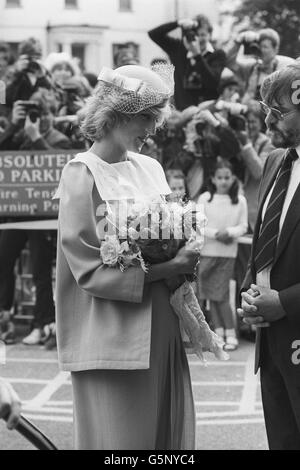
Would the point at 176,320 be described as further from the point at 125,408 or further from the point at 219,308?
the point at 219,308

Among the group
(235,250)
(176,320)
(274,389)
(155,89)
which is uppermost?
(155,89)

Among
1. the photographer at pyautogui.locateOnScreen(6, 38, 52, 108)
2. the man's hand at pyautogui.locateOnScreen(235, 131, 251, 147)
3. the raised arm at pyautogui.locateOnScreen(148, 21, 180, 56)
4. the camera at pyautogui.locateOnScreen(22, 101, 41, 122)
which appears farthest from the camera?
the raised arm at pyautogui.locateOnScreen(148, 21, 180, 56)

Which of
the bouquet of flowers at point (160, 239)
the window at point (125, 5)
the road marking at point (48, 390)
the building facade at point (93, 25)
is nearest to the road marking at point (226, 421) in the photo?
the road marking at point (48, 390)

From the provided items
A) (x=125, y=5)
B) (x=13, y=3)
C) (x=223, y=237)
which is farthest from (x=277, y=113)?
(x=125, y=5)

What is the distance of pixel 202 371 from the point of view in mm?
7516

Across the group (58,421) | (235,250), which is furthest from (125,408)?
(235,250)

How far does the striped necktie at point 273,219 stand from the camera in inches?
149

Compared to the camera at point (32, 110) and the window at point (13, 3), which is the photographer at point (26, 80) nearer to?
the camera at point (32, 110)

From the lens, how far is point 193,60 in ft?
31.2

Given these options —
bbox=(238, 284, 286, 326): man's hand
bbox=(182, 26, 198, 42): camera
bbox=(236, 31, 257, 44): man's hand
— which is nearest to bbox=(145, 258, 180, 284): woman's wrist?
bbox=(238, 284, 286, 326): man's hand

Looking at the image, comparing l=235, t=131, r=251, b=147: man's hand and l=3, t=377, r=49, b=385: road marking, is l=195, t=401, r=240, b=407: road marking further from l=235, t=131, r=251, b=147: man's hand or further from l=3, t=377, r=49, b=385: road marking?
l=235, t=131, r=251, b=147: man's hand

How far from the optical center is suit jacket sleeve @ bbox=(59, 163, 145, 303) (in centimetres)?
360

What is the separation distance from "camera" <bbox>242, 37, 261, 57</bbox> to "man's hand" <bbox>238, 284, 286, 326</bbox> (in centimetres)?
634
